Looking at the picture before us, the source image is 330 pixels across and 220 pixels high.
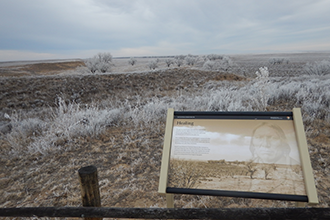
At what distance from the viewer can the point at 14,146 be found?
4.74 metres

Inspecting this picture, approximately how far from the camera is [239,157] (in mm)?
1951

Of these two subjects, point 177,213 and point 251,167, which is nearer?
point 177,213

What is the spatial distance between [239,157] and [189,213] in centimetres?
76

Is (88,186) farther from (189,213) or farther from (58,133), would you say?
(58,133)

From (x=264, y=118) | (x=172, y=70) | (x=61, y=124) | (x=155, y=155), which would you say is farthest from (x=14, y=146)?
(x=172, y=70)

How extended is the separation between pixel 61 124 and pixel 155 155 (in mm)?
2901

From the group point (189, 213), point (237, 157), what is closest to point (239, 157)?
point (237, 157)

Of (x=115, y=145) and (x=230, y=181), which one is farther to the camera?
(x=115, y=145)

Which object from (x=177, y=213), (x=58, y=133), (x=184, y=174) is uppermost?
(x=184, y=174)

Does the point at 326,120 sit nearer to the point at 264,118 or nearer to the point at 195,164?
the point at 264,118

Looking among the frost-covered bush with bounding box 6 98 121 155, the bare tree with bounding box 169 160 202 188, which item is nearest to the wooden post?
the bare tree with bounding box 169 160 202 188

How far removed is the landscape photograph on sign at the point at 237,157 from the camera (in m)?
1.85

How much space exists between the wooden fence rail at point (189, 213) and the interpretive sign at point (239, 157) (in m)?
0.18

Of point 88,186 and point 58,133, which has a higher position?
point 88,186
